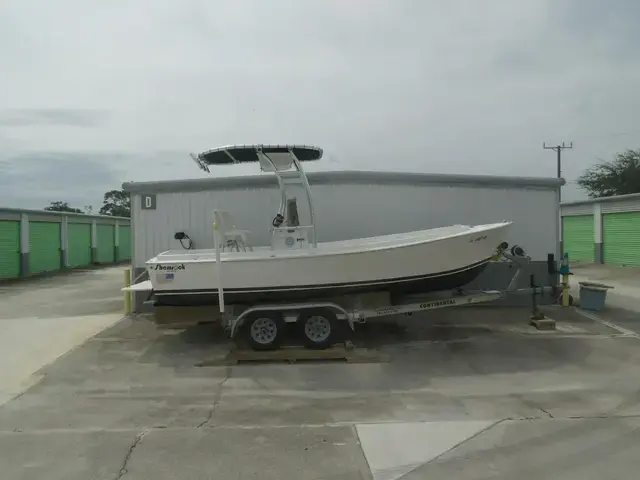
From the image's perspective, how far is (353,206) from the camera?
34.2ft

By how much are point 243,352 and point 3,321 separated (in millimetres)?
6307

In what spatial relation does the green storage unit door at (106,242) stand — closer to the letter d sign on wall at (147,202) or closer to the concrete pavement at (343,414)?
the letter d sign on wall at (147,202)

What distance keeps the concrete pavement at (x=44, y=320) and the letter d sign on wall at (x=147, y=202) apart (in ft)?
7.71

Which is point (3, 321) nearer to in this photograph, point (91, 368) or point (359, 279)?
point (91, 368)

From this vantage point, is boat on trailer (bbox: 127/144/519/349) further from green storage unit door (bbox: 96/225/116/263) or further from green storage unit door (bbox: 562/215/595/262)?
green storage unit door (bbox: 96/225/116/263)

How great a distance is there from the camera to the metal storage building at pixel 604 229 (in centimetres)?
2005

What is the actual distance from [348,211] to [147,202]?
4.09m

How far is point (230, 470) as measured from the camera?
3891 mm

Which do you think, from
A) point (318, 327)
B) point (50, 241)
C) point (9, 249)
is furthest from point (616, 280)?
point (50, 241)

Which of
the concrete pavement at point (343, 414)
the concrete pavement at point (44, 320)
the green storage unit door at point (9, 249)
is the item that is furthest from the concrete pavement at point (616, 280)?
the green storage unit door at point (9, 249)

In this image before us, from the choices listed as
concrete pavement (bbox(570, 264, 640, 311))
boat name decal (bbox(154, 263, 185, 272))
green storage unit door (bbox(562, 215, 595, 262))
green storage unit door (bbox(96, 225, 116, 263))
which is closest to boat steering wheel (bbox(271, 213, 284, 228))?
boat name decal (bbox(154, 263, 185, 272))

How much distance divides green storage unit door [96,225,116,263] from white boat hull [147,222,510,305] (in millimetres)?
23551

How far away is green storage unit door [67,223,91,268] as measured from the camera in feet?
83.0

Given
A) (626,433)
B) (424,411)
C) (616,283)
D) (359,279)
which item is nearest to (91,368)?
(359,279)
